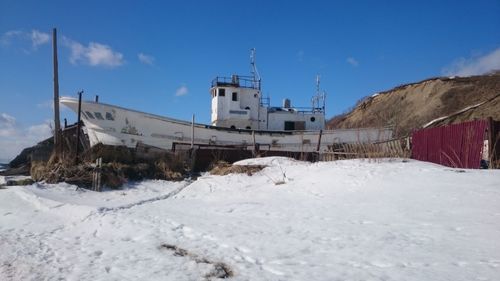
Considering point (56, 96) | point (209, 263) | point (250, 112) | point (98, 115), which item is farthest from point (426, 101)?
point (209, 263)

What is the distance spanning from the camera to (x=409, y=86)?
4500 cm

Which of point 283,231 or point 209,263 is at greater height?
point 283,231

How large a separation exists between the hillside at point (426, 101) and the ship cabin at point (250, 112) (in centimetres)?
682

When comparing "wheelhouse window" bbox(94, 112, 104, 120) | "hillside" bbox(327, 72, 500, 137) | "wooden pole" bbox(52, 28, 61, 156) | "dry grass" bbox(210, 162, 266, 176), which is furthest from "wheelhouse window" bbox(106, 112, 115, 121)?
"hillside" bbox(327, 72, 500, 137)

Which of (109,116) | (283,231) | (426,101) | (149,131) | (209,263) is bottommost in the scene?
(209,263)

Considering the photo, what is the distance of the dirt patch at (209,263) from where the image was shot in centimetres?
478

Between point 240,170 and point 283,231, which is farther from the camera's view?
point 240,170

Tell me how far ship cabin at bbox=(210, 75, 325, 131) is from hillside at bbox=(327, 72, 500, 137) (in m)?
6.82

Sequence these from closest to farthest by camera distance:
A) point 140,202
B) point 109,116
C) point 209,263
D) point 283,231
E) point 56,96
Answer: point 209,263, point 283,231, point 140,202, point 56,96, point 109,116

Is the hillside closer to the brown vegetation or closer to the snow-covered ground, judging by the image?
the brown vegetation

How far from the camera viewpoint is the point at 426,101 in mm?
40781

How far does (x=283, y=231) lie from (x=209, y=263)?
1.86 metres

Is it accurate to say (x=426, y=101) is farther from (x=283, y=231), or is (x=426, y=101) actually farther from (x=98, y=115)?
(x=283, y=231)

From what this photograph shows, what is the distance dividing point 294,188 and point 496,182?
15.4 ft
